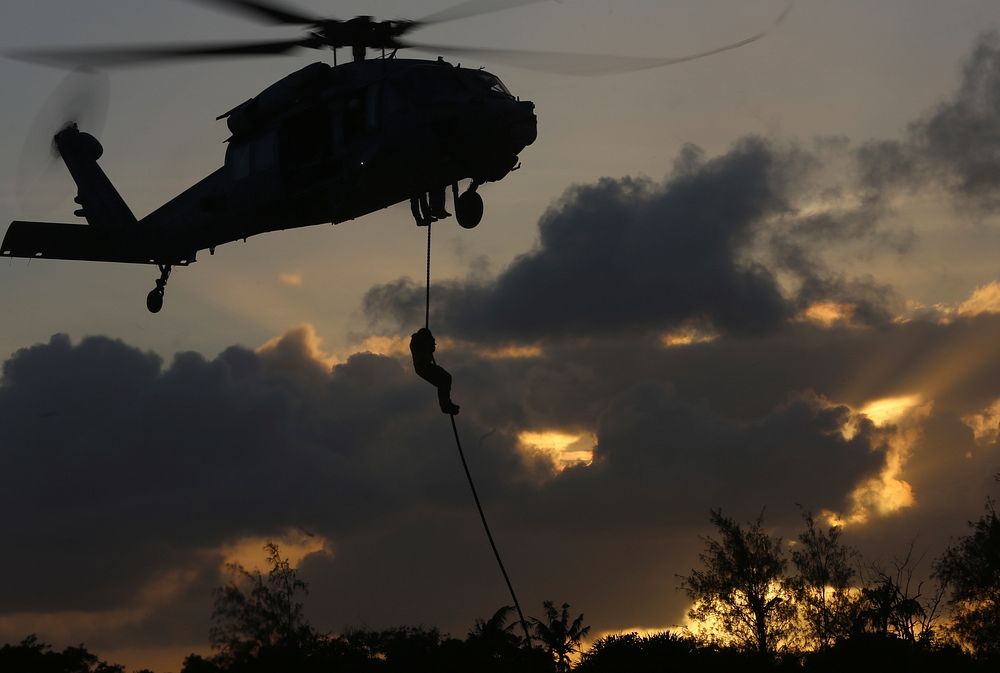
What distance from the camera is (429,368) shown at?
55.8ft

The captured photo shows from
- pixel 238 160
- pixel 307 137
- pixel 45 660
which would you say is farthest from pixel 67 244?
pixel 45 660

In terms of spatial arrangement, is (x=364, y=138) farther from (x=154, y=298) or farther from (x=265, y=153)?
(x=154, y=298)

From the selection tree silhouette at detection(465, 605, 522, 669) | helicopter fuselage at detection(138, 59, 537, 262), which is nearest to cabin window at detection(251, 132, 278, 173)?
helicopter fuselage at detection(138, 59, 537, 262)

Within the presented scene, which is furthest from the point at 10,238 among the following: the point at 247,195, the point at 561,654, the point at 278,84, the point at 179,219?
the point at 561,654

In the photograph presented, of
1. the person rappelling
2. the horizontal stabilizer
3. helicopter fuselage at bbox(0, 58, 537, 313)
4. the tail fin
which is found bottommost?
the person rappelling

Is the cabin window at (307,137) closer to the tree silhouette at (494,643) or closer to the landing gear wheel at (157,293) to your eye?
the landing gear wheel at (157,293)

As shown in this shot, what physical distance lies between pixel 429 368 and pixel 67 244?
549 inches

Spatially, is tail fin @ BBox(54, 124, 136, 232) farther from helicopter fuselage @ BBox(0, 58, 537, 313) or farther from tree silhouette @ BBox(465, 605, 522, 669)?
tree silhouette @ BBox(465, 605, 522, 669)

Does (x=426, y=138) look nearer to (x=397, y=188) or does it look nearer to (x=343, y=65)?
(x=397, y=188)

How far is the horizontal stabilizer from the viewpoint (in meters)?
26.0

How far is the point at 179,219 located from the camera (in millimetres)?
25297

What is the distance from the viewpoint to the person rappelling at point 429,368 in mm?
16938

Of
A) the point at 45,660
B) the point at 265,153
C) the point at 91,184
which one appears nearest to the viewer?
the point at 265,153

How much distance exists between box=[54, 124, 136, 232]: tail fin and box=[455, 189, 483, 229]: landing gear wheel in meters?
12.1
